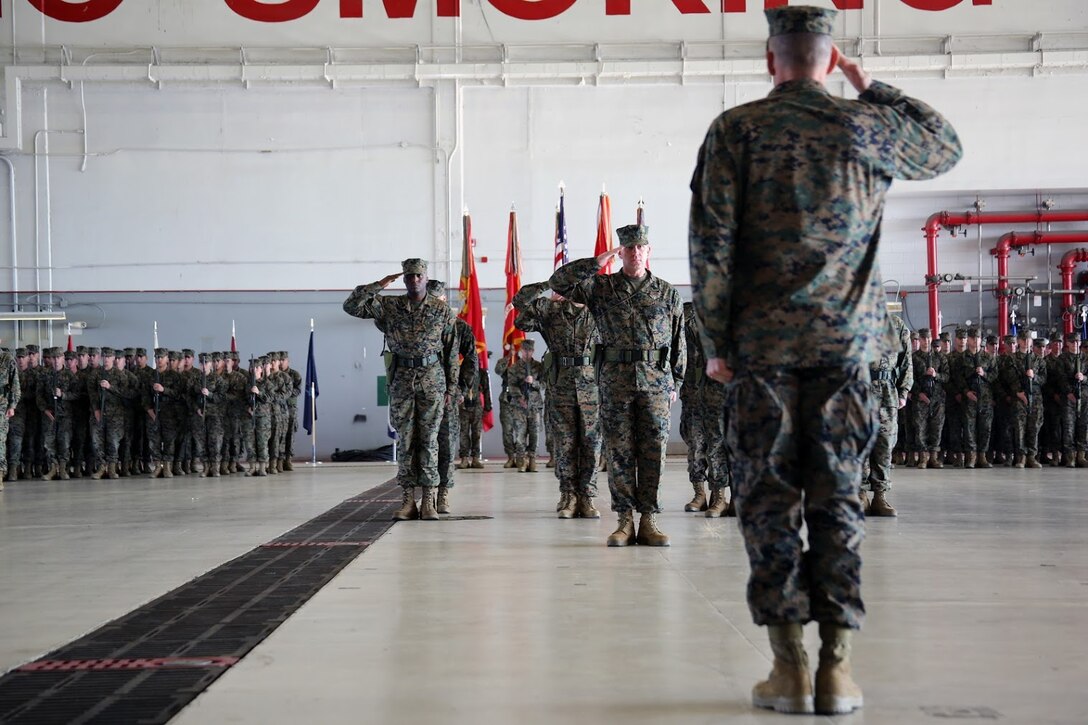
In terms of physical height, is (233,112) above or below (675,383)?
above

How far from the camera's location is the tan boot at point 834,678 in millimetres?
2951

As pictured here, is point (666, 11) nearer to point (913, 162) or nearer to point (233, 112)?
point (233, 112)

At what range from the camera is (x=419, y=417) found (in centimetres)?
827

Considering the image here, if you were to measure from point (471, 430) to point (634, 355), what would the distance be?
1070 centimetres

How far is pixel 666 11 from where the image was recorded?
19719 millimetres

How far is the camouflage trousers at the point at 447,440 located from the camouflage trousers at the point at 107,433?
8974 millimetres

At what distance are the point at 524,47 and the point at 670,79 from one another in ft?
7.92

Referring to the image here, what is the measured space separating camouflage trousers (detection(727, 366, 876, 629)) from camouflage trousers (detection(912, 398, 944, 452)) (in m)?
13.5

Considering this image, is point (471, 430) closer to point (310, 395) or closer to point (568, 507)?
point (310, 395)

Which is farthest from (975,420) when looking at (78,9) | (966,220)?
(78,9)

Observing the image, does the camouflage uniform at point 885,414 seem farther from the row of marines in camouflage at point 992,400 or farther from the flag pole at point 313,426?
the flag pole at point 313,426

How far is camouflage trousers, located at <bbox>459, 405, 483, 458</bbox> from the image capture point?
17078 millimetres

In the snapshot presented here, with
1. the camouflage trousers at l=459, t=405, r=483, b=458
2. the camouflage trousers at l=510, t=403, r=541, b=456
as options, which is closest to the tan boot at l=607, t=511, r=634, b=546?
the camouflage trousers at l=510, t=403, r=541, b=456

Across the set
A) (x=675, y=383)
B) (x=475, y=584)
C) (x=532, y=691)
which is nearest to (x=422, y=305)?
(x=675, y=383)
